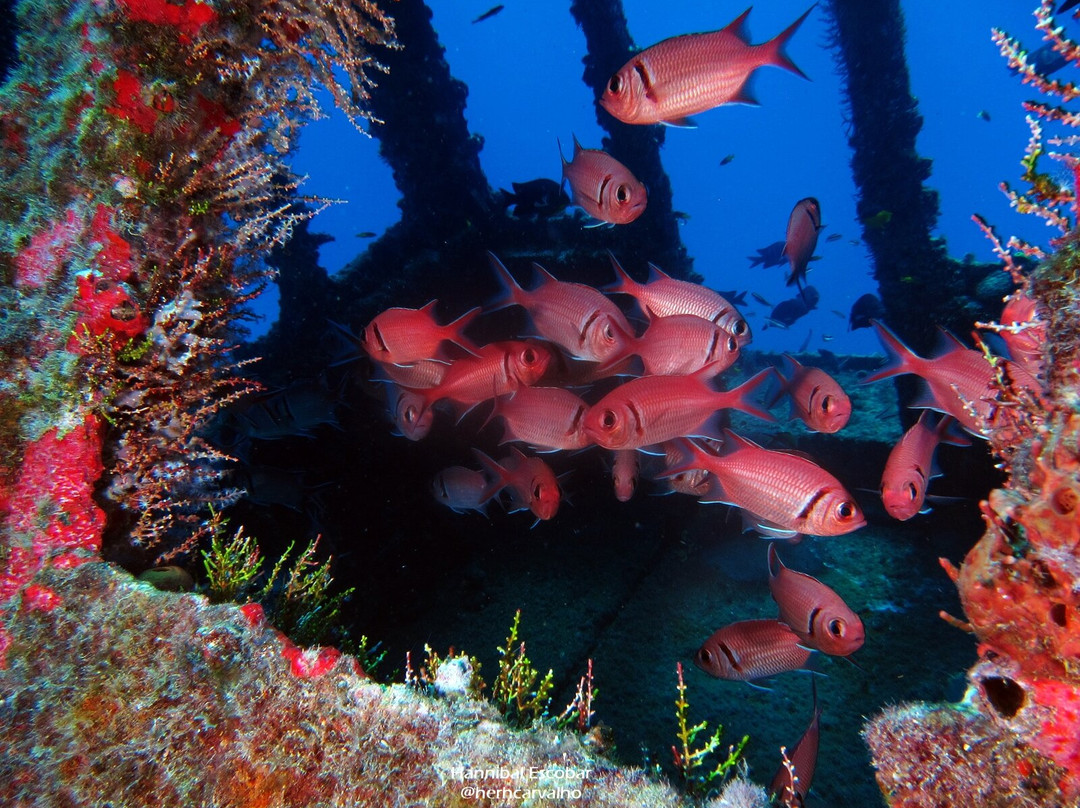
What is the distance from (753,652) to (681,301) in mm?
2733

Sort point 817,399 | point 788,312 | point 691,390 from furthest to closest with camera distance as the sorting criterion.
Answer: point 788,312 → point 817,399 → point 691,390

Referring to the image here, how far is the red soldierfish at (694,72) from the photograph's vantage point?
3.10 m

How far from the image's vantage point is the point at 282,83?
9.07 feet

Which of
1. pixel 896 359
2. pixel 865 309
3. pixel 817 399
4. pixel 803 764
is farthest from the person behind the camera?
pixel 865 309

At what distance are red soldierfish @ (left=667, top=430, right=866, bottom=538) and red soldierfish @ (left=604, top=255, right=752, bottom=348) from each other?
1055 millimetres

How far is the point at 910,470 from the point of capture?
362 centimetres

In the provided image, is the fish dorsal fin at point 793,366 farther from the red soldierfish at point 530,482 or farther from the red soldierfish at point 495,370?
the red soldierfish at point 530,482

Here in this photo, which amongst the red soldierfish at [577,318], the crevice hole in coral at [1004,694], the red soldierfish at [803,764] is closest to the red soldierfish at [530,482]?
the red soldierfish at [577,318]

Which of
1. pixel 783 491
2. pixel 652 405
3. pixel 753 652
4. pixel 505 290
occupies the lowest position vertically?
pixel 753 652

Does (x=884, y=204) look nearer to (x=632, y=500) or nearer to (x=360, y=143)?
(x=632, y=500)

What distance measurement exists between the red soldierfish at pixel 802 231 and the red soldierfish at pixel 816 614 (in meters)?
3.32

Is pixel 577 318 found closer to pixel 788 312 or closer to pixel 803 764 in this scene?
pixel 803 764

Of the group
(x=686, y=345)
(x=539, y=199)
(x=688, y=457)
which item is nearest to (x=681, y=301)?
(x=686, y=345)

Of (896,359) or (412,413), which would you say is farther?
(412,413)
